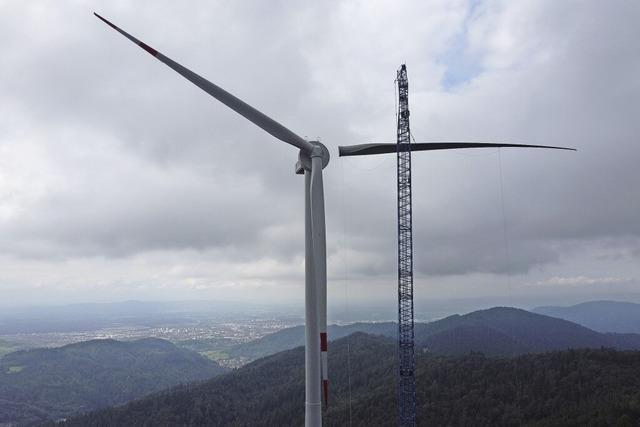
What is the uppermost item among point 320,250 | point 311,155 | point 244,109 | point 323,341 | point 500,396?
point 244,109

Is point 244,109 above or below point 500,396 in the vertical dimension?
above

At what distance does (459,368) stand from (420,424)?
37962mm

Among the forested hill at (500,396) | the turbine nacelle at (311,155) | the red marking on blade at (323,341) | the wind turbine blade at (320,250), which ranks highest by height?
the turbine nacelle at (311,155)

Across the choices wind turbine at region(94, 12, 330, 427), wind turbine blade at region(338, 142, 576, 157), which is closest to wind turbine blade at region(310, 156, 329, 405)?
wind turbine at region(94, 12, 330, 427)

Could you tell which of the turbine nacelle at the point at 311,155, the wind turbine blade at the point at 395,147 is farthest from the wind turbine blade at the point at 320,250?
the wind turbine blade at the point at 395,147

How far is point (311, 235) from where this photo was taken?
99.8 ft

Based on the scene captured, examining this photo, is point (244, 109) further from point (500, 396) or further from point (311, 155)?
point (500, 396)

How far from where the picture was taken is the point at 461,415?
131375 mm

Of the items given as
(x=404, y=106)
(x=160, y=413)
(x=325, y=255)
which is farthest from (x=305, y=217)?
(x=160, y=413)

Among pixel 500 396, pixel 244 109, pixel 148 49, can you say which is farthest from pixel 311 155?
pixel 500 396

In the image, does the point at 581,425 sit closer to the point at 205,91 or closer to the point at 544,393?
the point at 544,393

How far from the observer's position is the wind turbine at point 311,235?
1099 inches

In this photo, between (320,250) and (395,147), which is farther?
(395,147)

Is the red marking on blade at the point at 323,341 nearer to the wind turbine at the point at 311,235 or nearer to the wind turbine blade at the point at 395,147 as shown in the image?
the wind turbine at the point at 311,235
